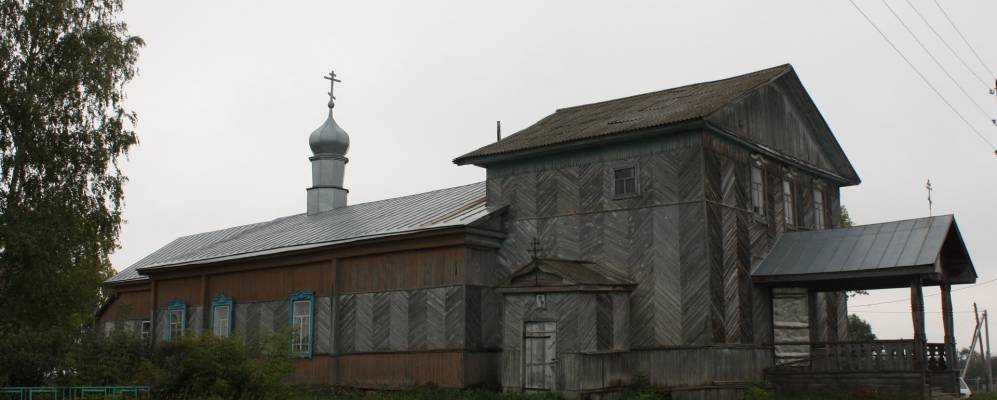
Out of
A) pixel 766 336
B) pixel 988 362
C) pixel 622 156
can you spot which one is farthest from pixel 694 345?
pixel 988 362

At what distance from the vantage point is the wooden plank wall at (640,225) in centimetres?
2019

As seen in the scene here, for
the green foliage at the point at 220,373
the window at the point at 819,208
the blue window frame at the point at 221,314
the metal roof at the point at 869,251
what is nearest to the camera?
the green foliage at the point at 220,373

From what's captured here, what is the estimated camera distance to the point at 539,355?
20266 millimetres

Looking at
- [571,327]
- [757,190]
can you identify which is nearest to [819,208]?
[757,190]

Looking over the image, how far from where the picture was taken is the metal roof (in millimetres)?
19547

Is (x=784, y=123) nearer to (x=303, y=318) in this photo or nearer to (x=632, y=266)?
(x=632, y=266)

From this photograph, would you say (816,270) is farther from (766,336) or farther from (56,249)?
(56,249)

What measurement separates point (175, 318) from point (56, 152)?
31.1 feet

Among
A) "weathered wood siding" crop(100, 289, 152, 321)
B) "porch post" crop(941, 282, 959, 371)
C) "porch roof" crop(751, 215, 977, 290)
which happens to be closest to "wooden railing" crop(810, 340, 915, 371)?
"porch roof" crop(751, 215, 977, 290)

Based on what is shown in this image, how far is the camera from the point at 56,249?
22.5m

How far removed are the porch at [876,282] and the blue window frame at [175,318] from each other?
1799 cm

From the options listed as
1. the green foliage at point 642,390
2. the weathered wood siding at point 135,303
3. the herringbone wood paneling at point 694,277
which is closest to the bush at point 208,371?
the green foliage at point 642,390

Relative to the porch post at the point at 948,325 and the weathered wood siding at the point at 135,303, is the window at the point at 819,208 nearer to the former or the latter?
the porch post at the point at 948,325

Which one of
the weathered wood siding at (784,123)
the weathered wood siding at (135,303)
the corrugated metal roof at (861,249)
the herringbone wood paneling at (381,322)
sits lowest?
the herringbone wood paneling at (381,322)
